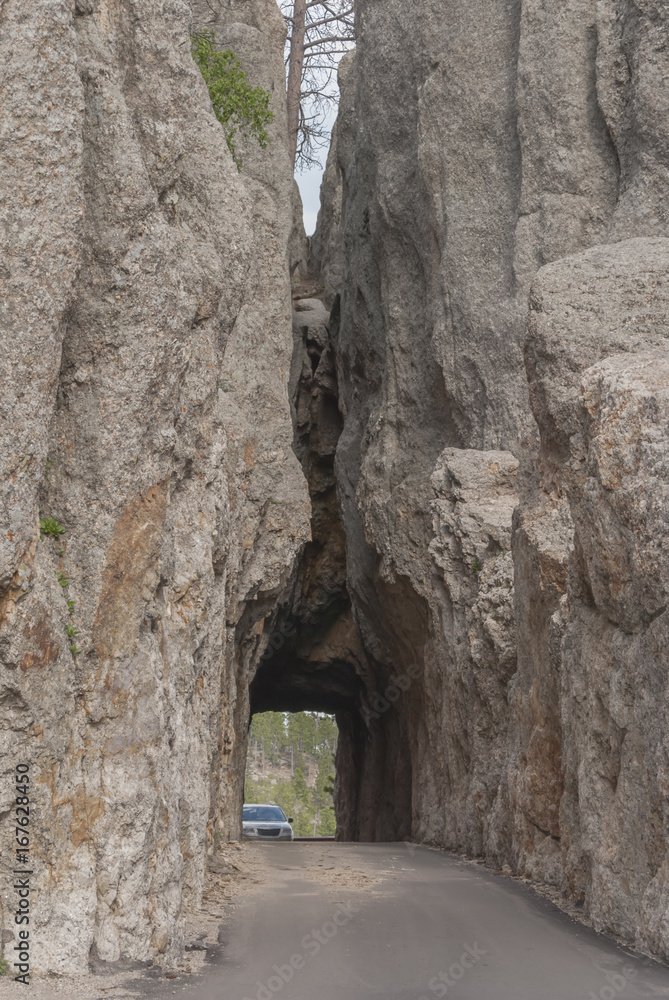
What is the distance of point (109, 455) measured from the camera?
22.4ft

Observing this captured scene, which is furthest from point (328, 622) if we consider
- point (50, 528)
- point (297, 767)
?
point (297, 767)

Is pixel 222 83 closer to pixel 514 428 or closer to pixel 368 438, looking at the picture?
pixel 514 428

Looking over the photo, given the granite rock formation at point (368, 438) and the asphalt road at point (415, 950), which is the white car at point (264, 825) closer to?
the granite rock formation at point (368, 438)

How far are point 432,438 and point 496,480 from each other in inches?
137

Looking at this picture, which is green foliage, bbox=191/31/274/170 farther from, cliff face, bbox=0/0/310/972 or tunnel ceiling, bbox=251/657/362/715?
tunnel ceiling, bbox=251/657/362/715

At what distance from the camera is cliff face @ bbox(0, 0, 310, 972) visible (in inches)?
233

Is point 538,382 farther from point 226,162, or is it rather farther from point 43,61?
point 43,61

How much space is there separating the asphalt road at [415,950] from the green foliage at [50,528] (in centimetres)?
292

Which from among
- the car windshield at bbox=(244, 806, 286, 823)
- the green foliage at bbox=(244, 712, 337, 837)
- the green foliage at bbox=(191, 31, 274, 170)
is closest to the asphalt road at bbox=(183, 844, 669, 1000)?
the green foliage at bbox=(191, 31, 274, 170)

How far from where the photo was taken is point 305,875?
10.7m

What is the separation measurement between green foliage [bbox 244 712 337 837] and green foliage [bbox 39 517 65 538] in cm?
3775

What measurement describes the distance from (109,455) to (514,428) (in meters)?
9.87

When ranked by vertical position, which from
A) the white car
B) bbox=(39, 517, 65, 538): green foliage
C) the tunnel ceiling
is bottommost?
the white car

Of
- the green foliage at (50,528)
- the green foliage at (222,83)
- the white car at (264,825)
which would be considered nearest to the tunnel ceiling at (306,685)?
the white car at (264,825)
